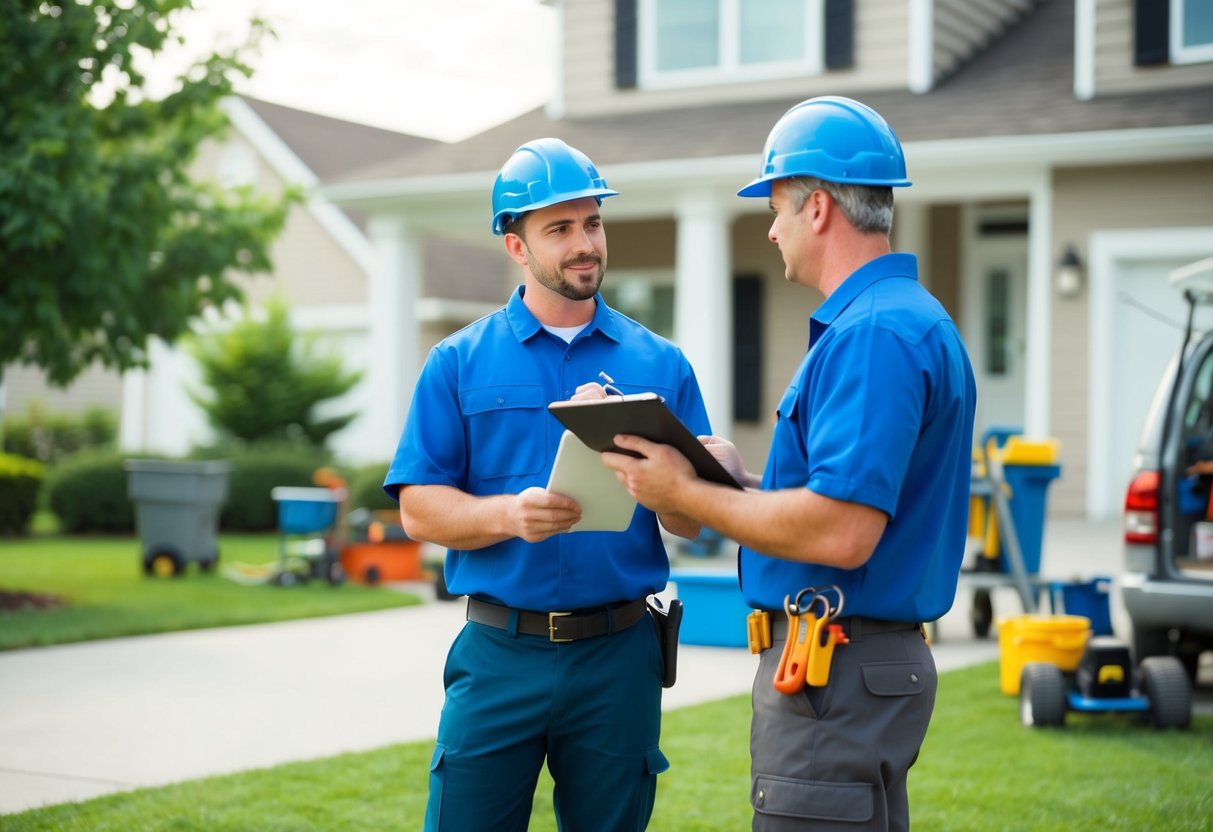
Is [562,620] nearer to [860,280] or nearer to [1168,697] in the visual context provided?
[860,280]

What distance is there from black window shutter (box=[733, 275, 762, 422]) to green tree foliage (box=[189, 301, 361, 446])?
6.63m

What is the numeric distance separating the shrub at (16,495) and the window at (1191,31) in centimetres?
1324

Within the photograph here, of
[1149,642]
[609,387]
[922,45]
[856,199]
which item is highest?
[922,45]

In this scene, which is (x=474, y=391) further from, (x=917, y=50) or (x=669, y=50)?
(x=669, y=50)

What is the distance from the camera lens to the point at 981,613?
931 centimetres

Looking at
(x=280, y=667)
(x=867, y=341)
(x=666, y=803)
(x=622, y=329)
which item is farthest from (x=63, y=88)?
(x=867, y=341)

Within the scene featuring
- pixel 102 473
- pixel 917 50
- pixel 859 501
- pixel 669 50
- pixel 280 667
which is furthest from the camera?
pixel 102 473

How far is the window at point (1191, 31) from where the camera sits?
1298 centimetres

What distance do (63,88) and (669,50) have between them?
24.8 feet

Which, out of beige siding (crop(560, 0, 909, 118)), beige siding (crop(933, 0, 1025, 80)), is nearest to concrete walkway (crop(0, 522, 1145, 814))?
beige siding (crop(560, 0, 909, 118))

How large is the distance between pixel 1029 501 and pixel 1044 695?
2537mm

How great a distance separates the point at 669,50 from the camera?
15953mm

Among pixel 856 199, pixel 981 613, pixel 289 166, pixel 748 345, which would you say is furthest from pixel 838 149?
pixel 289 166

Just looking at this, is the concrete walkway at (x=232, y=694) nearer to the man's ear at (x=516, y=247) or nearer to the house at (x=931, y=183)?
the man's ear at (x=516, y=247)
